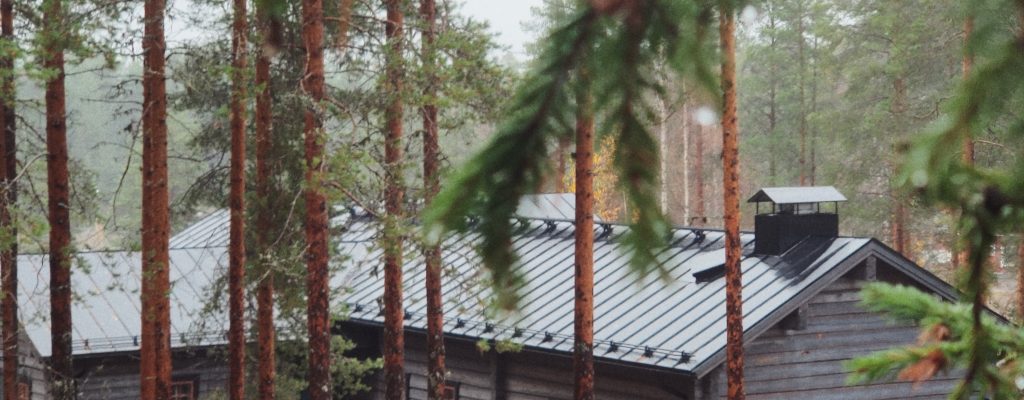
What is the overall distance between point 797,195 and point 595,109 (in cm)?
1255

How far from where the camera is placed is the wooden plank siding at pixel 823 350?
13.2 metres

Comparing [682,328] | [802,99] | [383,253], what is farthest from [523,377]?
[802,99]

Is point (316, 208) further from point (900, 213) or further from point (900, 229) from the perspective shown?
point (900, 213)

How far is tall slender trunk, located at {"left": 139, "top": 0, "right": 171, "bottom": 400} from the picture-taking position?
11.5m

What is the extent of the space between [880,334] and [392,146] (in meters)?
6.36

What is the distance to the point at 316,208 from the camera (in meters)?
11.4

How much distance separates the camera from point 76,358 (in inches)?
657

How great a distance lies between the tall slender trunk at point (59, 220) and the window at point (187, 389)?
3854 millimetres

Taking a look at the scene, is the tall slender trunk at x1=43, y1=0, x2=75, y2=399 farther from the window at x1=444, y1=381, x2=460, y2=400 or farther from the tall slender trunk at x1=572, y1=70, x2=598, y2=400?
the tall slender trunk at x1=572, y1=70, x2=598, y2=400

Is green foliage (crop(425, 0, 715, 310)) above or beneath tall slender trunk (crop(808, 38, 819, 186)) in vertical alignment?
beneath

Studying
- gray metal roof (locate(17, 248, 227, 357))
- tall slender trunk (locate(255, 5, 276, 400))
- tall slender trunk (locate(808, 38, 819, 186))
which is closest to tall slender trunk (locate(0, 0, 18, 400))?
gray metal roof (locate(17, 248, 227, 357))

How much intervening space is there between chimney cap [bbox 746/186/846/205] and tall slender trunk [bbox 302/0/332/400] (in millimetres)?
5299

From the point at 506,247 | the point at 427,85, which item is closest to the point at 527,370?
the point at 427,85

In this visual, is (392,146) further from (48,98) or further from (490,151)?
(490,151)
